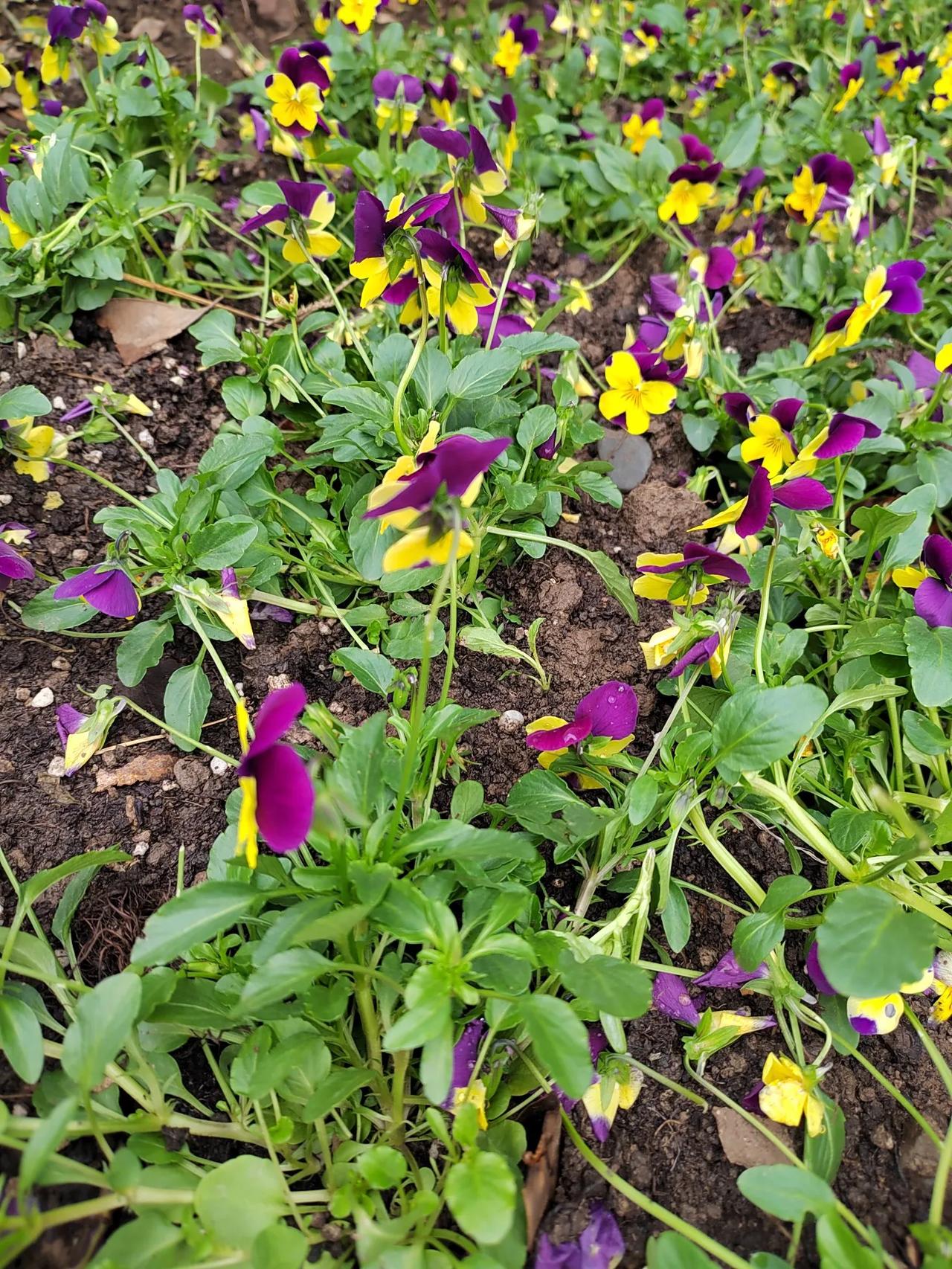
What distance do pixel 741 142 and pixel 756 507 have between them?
1.69 metres

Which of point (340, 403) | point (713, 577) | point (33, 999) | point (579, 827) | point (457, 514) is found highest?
point (457, 514)

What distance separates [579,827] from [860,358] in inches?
60.9

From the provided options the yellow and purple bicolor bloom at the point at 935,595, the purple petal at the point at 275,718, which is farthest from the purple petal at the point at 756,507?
the purple petal at the point at 275,718

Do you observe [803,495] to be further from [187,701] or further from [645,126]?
[645,126]

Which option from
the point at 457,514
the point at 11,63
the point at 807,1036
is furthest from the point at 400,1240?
the point at 11,63

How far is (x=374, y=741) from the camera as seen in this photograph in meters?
0.96

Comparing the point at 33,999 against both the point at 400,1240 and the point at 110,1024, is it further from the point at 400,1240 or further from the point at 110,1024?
the point at 400,1240

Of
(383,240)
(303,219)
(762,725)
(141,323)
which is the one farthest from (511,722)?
(141,323)

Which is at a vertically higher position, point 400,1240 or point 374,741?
point 374,741

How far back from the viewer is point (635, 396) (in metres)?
1.74

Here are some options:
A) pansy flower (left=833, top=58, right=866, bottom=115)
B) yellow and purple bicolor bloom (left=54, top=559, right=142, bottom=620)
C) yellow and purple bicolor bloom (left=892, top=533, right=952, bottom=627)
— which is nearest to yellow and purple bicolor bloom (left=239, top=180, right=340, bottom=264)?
yellow and purple bicolor bloom (left=54, top=559, right=142, bottom=620)

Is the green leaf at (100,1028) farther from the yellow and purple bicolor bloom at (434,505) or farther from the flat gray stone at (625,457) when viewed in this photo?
the flat gray stone at (625,457)

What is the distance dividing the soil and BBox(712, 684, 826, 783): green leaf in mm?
306

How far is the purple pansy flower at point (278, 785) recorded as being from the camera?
32.8 inches
